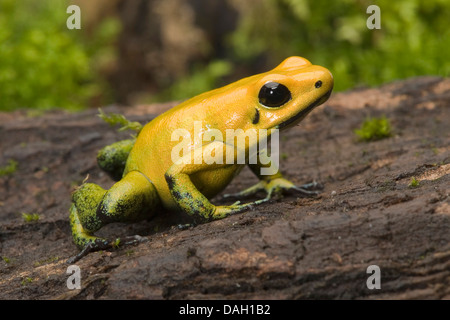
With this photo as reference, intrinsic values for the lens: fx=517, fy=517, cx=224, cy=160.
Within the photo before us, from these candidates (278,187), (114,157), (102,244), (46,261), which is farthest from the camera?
(114,157)

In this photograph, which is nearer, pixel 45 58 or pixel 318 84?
pixel 318 84

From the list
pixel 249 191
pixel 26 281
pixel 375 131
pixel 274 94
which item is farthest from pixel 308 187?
pixel 26 281

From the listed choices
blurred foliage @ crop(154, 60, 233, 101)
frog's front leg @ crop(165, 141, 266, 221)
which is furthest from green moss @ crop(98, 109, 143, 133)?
blurred foliage @ crop(154, 60, 233, 101)

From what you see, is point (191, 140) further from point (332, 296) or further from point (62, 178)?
point (62, 178)

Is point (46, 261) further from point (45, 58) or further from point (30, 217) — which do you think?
point (45, 58)

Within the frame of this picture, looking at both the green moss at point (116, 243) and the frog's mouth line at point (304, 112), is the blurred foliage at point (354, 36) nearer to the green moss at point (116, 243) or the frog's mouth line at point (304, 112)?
the frog's mouth line at point (304, 112)

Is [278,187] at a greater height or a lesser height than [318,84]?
lesser

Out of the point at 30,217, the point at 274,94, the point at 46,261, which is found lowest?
the point at 46,261
